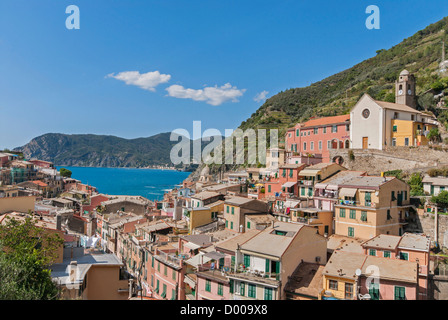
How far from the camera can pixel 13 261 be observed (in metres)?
11.3

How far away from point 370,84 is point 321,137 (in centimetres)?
4814

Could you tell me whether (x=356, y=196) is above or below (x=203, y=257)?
above

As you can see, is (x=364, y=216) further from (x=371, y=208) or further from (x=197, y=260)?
(x=197, y=260)

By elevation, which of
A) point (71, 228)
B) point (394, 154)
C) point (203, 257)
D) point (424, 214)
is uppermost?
point (394, 154)

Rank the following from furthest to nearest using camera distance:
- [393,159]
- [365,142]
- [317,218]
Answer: [365,142], [393,159], [317,218]

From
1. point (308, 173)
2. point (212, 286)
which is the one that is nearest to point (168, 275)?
point (212, 286)

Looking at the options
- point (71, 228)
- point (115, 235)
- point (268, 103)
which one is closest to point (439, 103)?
point (115, 235)

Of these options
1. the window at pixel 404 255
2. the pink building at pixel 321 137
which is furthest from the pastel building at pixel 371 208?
the pink building at pixel 321 137

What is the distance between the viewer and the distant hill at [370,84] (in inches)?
2608

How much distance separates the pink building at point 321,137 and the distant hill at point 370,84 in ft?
50.1

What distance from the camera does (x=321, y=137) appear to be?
138 feet

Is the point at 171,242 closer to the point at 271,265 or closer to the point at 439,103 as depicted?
the point at 271,265
